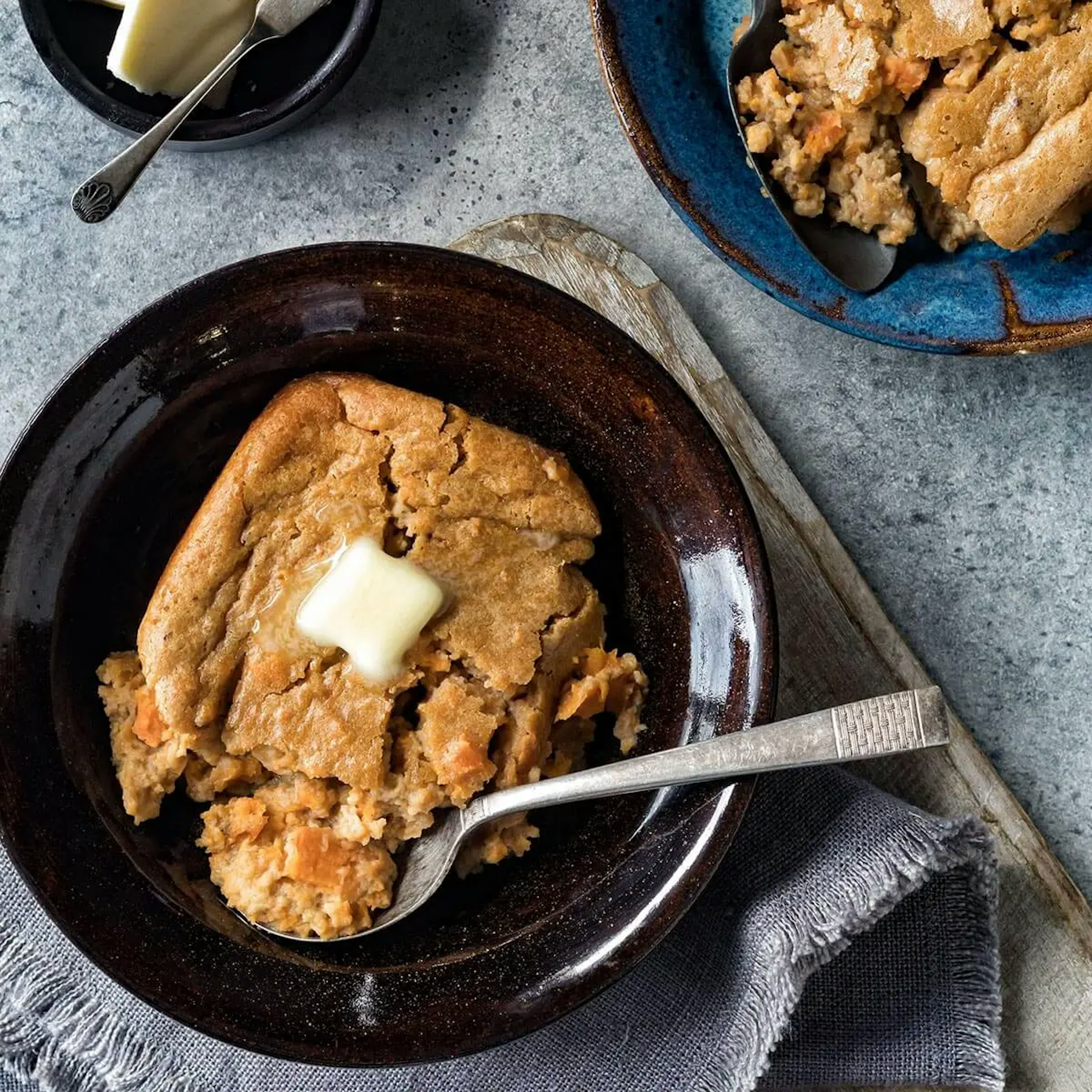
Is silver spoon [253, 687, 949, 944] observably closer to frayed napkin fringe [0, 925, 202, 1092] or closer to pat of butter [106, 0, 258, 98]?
frayed napkin fringe [0, 925, 202, 1092]

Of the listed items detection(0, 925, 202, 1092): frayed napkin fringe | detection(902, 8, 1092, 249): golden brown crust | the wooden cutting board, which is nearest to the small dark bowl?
the wooden cutting board

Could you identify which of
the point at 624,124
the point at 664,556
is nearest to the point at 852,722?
the point at 664,556

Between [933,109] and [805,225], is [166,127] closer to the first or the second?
[805,225]

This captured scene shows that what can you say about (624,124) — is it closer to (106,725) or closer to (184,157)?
(184,157)

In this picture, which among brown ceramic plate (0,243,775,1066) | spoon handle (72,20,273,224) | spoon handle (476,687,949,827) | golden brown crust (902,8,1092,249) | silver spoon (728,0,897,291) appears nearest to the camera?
spoon handle (476,687,949,827)

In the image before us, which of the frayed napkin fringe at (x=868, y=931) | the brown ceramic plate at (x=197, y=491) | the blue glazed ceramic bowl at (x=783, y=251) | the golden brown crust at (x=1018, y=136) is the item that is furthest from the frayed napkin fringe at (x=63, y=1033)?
the golden brown crust at (x=1018, y=136)
